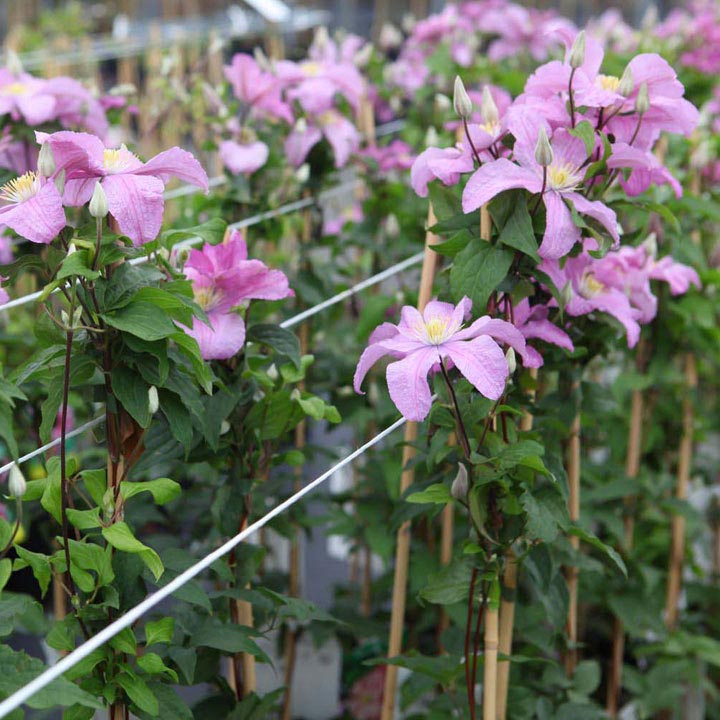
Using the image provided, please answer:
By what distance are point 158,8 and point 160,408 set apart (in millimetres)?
7731

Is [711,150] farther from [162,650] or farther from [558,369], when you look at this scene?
[162,650]

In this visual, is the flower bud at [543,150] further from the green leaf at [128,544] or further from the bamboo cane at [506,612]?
the green leaf at [128,544]

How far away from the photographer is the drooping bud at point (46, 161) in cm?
83

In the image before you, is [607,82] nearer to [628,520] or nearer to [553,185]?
[553,185]

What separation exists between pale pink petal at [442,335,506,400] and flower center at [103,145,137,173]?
33 centimetres

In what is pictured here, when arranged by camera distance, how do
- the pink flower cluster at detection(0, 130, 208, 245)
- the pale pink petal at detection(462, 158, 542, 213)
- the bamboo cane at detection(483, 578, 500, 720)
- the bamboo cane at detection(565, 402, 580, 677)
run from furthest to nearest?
the bamboo cane at detection(565, 402, 580, 677)
the bamboo cane at detection(483, 578, 500, 720)
the pale pink petal at detection(462, 158, 542, 213)
the pink flower cluster at detection(0, 130, 208, 245)

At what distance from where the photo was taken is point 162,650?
1.00 m

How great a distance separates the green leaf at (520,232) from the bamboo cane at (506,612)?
235 millimetres

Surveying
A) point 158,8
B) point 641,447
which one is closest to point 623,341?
point 641,447

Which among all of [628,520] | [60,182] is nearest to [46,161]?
[60,182]

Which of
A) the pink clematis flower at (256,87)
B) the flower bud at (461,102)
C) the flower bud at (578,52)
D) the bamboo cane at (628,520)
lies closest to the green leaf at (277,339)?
the flower bud at (461,102)

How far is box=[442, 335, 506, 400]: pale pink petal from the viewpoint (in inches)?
34.7

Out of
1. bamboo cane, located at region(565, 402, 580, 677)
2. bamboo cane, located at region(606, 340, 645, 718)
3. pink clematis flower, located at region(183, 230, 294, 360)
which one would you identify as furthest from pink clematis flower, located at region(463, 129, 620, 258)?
bamboo cane, located at region(606, 340, 645, 718)

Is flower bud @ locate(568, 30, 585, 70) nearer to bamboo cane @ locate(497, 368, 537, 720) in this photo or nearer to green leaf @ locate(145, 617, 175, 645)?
bamboo cane @ locate(497, 368, 537, 720)
